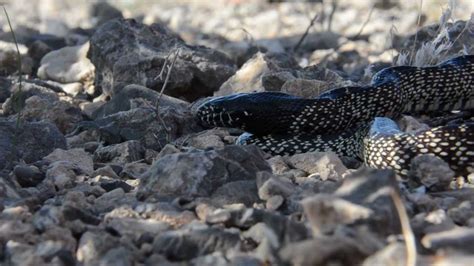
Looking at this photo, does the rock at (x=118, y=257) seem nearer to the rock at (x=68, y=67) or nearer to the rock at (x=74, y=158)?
the rock at (x=74, y=158)

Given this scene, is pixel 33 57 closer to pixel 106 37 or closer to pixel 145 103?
pixel 106 37

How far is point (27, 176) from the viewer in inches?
199

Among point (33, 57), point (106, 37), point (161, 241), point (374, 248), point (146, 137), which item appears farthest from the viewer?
point (33, 57)

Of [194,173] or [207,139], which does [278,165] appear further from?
[194,173]

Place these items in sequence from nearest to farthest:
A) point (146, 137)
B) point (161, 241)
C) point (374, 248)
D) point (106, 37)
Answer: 1. point (374, 248)
2. point (161, 241)
3. point (146, 137)
4. point (106, 37)

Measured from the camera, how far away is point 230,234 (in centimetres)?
382

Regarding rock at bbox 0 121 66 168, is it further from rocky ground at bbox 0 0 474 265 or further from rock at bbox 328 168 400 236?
rock at bbox 328 168 400 236

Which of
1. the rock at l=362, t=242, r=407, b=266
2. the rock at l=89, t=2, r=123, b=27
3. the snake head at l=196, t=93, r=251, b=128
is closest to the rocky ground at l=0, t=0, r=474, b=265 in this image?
the rock at l=362, t=242, r=407, b=266

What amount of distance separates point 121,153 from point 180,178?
1433mm

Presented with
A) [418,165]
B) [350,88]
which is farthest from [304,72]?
[418,165]

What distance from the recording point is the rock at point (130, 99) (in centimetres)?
693

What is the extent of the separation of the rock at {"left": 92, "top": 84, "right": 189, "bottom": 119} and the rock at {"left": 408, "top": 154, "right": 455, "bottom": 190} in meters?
2.58

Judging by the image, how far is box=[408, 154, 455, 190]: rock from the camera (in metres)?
4.68

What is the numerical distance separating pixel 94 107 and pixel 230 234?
3873 millimetres
